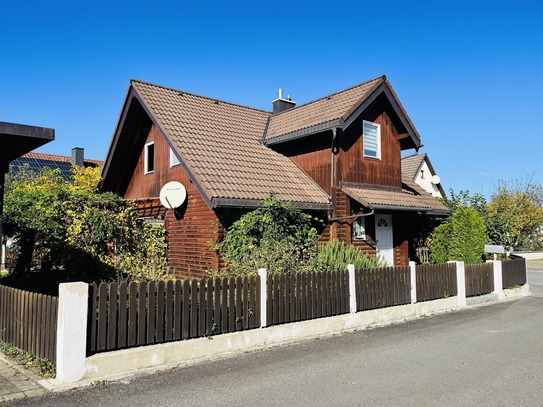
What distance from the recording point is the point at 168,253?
14125 mm

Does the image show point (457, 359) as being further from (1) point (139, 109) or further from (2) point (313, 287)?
(1) point (139, 109)

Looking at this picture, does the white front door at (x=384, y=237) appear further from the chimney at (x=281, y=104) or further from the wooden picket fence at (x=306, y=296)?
the chimney at (x=281, y=104)

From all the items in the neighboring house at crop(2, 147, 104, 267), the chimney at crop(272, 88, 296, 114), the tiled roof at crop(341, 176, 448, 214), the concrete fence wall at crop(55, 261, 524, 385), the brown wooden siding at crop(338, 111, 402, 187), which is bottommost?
the concrete fence wall at crop(55, 261, 524, 385)

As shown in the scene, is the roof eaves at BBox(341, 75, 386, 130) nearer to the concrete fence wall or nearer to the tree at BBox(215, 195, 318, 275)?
the tree at BBox(215, 195, 318, 275)

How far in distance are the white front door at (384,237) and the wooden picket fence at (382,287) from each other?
4276 millimetres

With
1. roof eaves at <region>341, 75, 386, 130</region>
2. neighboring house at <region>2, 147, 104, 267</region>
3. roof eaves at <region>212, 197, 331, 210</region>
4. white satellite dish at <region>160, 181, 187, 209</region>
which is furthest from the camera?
neighboring house at <region>2, 147, 104, 267</region>

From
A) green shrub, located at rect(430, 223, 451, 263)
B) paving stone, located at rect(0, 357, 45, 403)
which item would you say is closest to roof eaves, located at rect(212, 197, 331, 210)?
green shrub, located at rect(430, 223, 451, 263)

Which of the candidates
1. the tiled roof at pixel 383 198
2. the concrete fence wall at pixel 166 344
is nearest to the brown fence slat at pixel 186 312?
the concrete fence wall at pixel 166 344

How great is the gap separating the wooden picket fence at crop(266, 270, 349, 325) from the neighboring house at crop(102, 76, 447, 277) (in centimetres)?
333

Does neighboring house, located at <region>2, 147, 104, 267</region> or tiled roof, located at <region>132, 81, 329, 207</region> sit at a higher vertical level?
neighboring house, located at <region>2, 147, 104, 267</region>

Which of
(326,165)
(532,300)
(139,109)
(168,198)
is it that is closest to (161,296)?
(168,198)

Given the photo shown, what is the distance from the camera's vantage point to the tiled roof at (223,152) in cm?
1205

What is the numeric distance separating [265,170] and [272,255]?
4.76 m

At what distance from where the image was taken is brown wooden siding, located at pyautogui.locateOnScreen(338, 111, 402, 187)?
14.3m
